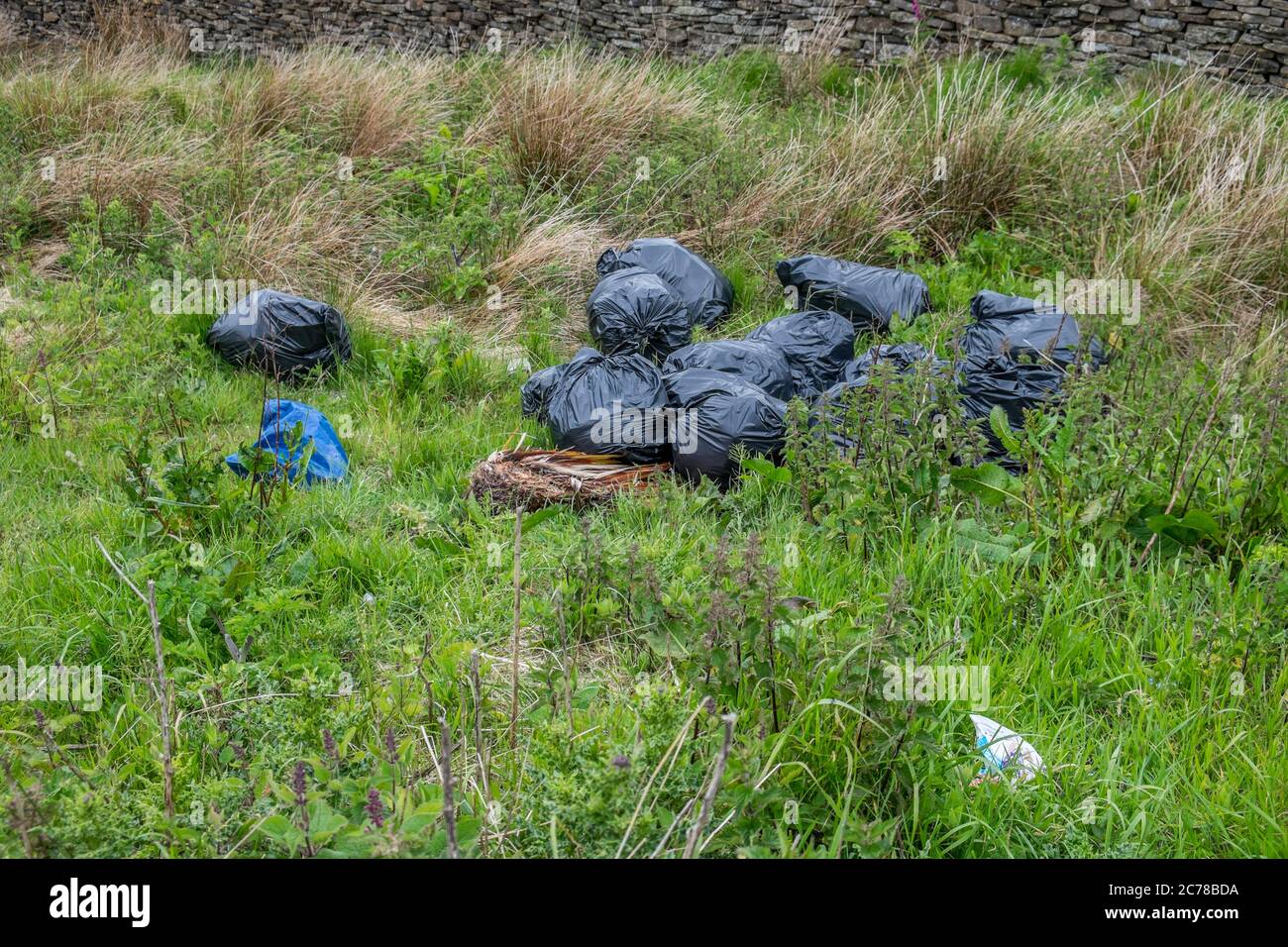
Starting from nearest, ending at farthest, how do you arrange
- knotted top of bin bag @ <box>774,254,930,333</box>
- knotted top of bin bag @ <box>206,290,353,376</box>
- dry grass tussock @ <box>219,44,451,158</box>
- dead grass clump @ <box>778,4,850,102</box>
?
knotted top of bin bag @ <box>206,290,353,376</box> → knotted top of bin bag @ <box>774,254,930,333</box> → dry grass tussock @ <box>219,44,451,158</box> → dead grass clump @ <box>778,4,850,102</box>

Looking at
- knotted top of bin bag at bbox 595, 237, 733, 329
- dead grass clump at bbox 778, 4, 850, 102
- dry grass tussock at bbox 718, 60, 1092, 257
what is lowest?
knotted top of bin bag at bbox 595, 237, 733, 329

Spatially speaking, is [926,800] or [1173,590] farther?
[1173,590]

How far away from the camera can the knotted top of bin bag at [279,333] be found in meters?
4.99

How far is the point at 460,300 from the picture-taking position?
5.86m

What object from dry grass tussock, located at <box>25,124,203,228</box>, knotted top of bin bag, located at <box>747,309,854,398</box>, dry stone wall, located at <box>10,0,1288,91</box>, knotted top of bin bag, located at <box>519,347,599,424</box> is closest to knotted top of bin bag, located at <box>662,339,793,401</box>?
knotted top of bin bag, located at <box>747,309,854,398</box>

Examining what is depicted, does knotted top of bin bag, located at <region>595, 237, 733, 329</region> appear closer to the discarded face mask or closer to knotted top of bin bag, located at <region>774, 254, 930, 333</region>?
knotted top of bin bag, located at <region>774, 254, 930, 333</region>

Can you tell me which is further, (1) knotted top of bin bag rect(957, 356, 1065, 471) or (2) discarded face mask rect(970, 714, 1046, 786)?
(1) knotted top of bin bag rect(957, 356, 1065, 471)

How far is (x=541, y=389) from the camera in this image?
4.57 meters

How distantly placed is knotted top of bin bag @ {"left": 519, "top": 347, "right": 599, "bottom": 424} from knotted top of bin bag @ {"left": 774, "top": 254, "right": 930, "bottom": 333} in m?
1.44

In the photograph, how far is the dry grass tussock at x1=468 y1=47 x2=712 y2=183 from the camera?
6977mm

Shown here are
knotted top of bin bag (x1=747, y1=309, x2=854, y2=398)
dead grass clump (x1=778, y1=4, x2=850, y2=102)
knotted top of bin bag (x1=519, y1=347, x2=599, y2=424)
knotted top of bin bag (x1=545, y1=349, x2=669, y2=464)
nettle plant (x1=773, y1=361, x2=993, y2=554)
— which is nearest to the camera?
nettle plant (x1=773, y1=361, x2=993, y2=554)

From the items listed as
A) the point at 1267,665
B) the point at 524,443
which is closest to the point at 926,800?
the point at 1267,665
